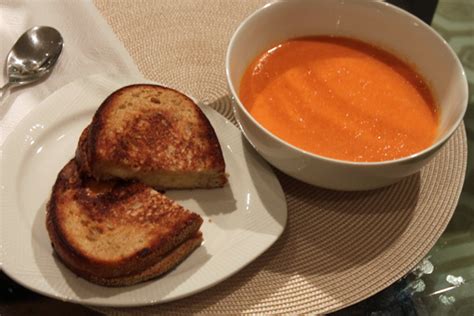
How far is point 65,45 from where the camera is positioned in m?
1.45

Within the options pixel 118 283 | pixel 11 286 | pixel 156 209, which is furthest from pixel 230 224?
pixel 11 286

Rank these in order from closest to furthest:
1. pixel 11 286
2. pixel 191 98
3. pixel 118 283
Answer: pixel 118 283 → pixel 11 286 → pixel 191 98

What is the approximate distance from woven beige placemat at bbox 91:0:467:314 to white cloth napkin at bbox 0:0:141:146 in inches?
2.7

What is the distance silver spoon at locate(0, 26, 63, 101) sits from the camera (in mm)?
1344

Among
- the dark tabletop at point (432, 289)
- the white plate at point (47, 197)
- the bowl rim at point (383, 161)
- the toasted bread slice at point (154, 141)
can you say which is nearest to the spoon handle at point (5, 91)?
the white plate at point (47, 197)

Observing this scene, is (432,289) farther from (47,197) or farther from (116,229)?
(47,197)

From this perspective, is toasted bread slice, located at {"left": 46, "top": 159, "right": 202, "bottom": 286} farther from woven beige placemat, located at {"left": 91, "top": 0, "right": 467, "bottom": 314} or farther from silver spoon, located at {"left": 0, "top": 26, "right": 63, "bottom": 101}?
silver spoon, located at {"left": 0, "top": 26, "right": 63, "bottom": 101}

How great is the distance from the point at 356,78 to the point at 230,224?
49 centimetres

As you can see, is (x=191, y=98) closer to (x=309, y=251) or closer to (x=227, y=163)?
(x=227, y=163)

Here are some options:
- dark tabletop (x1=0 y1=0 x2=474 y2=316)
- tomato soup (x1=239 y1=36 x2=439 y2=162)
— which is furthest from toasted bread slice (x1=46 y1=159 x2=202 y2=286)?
tomato soup (x1=239 y1=36 x2=439 y2=162)

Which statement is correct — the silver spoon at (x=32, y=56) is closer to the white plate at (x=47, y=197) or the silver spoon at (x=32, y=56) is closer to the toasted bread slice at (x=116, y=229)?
the white plate at (x=47, y=197)

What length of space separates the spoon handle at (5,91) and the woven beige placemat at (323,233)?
1.08 feet

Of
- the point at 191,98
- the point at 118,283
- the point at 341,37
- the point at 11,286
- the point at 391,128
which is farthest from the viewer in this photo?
the point at 341,37

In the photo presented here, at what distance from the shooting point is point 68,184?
3.57ft
